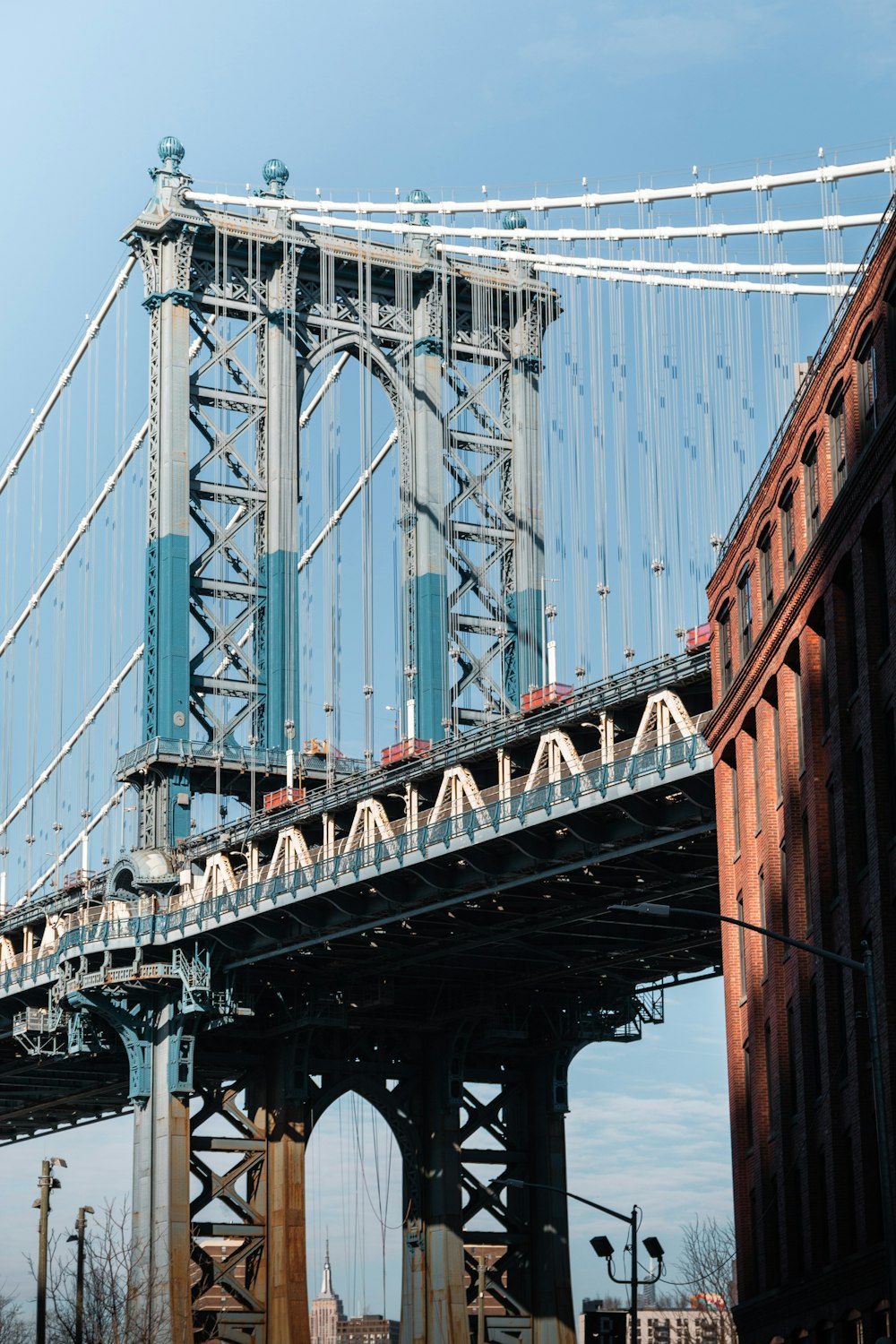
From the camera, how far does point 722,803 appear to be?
60906 millimetres

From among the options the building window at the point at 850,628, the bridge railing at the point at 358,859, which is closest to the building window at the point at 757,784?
the bridge railing at the point at 358,859

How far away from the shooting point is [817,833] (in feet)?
158

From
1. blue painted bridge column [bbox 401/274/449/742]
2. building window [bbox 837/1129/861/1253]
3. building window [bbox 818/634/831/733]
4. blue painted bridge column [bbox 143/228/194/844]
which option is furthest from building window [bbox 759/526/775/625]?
blue painted bridge column [bbox 143/228/194/844]

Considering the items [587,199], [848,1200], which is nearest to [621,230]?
[587,199]

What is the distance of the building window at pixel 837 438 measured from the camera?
48188 mm

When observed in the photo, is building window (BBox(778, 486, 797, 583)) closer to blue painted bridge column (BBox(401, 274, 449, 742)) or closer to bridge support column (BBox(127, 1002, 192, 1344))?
blue painted bridge column (BBox(401, 274, 449, 742))

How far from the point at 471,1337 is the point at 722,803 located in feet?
167

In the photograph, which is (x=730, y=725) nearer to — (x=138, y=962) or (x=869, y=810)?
(x=869, y=810)

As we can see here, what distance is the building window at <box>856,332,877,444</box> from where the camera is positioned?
4559 cm

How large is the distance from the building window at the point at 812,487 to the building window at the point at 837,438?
54.3 inches

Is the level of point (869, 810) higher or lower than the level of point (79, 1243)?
higher

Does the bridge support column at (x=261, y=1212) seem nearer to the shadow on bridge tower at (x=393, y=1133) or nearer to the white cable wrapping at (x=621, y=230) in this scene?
the shadow on bridge tower at (x=393, y=1133)

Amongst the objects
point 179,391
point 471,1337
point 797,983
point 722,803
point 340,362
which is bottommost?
point 471,1337

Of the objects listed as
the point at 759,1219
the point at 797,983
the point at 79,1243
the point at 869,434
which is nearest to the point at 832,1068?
the point at 797,983
